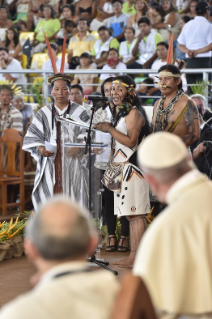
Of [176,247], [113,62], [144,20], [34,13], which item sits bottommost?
[176,247]

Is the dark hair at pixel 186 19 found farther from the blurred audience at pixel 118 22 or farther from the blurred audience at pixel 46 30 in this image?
the blurred audience at pixel 46 30

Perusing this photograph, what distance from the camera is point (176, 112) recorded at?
18.9ft

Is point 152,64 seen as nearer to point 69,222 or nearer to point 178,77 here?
point 178,77

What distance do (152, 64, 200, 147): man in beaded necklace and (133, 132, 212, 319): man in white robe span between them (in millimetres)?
3239

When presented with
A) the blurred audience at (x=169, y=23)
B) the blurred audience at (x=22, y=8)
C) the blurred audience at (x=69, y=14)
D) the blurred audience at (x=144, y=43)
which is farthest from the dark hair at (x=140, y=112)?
the blurred audience at (x=22, y=8)

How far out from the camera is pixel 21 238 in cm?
687

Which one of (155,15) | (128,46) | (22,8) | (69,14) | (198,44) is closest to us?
(198,44)

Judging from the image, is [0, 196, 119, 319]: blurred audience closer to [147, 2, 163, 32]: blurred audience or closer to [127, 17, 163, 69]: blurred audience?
[127, 17, 163, 69]: blurred audience

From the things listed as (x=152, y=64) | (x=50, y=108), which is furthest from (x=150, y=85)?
(x=50, y=108)

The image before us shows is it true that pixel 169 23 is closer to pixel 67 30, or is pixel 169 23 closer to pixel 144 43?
pixel 144 43

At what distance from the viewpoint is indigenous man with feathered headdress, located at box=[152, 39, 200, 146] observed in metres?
5.74

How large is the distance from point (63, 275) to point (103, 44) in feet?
34.5

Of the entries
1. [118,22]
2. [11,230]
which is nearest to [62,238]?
[11,230]

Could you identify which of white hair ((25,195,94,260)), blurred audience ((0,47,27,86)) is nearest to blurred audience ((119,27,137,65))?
blurred audience ((0,47,27,86))
